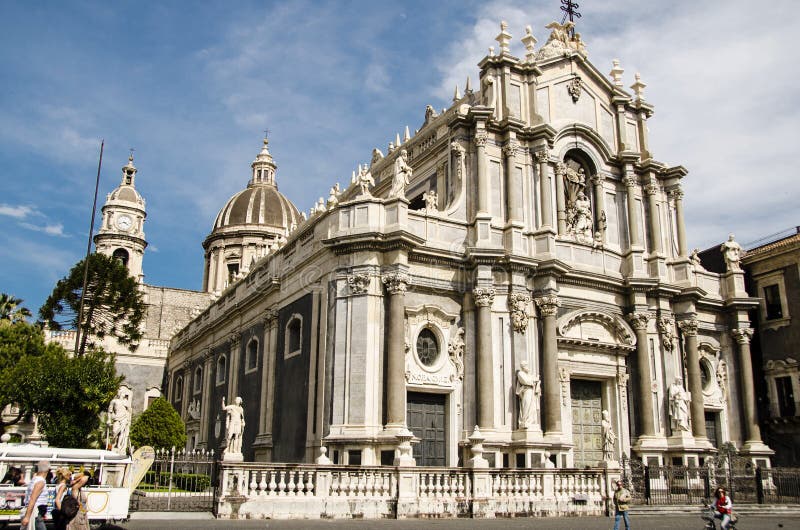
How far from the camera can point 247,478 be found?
57.3 feet

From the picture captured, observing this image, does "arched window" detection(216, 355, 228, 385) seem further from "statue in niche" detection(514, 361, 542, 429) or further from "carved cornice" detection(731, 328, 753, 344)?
"carved cornice" detection(731, 328, 753, 344)

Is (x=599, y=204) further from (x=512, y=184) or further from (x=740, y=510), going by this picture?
(x=740, y=510)

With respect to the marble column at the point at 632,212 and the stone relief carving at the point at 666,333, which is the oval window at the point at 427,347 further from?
the marble column at the point at 632,212

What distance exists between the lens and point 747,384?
30.6 m

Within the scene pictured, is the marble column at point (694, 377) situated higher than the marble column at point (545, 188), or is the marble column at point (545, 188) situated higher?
the marble column at point (545, 188)

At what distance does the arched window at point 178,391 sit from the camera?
152 feet

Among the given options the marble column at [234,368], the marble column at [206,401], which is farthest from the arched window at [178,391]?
the marble column at [234,368]

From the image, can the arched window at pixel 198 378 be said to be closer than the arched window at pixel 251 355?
No

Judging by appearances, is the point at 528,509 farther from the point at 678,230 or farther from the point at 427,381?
the point at 678,230

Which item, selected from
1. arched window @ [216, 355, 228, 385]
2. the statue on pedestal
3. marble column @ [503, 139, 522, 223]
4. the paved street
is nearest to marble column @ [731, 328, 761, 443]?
the paved street

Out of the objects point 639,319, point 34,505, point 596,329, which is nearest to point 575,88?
point 639,319

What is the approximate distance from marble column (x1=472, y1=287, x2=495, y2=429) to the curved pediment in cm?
337

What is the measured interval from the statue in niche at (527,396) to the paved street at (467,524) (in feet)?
15.8

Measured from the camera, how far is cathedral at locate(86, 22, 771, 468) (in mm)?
23922
